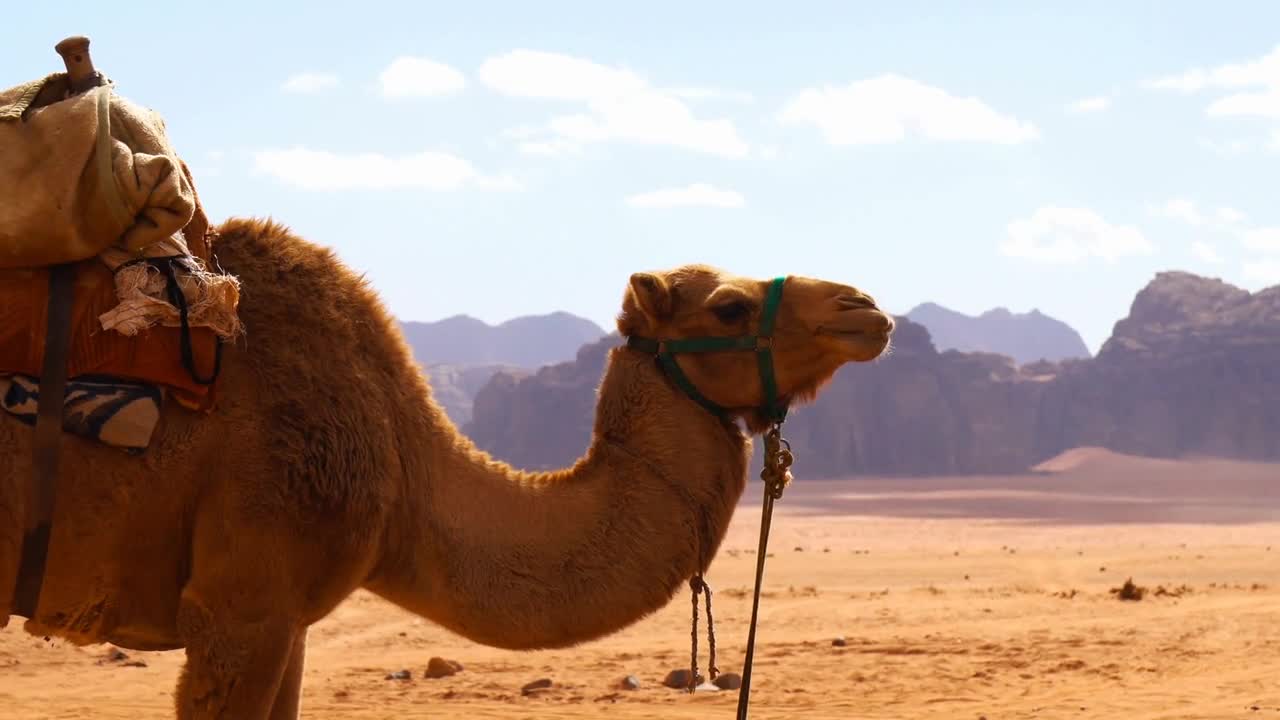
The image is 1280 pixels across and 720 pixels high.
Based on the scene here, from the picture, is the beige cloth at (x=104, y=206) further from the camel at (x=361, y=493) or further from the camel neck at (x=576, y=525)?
the camel neck at (x=576, y=525)

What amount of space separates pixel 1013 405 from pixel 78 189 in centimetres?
9602

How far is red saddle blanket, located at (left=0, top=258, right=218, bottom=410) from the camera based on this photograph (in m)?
4.36

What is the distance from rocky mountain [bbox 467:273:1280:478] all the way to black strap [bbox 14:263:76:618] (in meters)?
82.6

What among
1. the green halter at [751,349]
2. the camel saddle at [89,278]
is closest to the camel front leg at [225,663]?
the camel saddle at [89,278]

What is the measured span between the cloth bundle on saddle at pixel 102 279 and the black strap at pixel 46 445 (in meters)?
0.02

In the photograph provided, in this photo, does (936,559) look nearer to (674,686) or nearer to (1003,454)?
(674,686)

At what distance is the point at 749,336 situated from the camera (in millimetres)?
5133

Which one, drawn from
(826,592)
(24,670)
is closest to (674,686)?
(24,670)

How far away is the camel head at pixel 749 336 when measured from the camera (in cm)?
511

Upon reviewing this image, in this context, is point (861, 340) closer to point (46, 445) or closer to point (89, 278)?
point (89, 278)

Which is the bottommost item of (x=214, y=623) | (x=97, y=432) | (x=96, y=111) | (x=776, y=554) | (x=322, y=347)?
(x=776, y=554)

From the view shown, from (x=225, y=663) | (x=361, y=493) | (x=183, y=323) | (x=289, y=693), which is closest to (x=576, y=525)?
(x=361, y=493)

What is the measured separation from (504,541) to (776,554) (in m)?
30.8

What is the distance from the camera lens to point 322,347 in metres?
4.82
